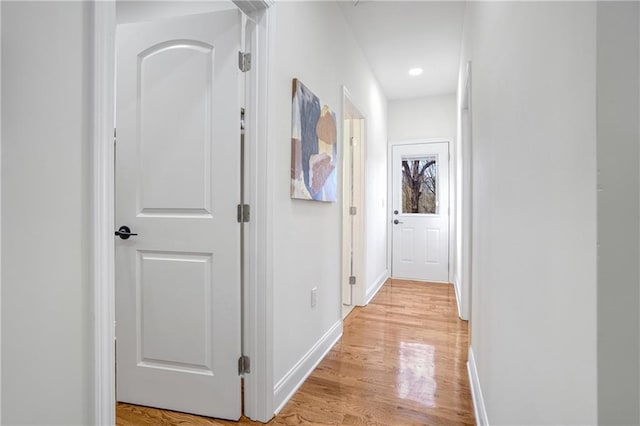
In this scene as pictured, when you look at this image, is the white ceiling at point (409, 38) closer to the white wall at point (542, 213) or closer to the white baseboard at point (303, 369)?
the white wall at point (542, 213)

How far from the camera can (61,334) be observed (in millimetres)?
746

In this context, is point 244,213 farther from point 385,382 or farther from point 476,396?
point 476,396

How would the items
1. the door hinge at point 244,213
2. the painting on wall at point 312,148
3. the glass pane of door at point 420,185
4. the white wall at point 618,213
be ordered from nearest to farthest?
the white wall at point 618,213 → the door hinge at point 244,213 → the painting on wall at point 312,148 → the glass pane of door at point 420,185

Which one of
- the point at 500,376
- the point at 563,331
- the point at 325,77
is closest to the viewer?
the point at 563,331

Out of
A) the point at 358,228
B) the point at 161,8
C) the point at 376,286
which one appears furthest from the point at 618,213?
the point at 376,286

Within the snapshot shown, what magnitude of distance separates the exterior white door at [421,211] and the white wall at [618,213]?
14.9ft

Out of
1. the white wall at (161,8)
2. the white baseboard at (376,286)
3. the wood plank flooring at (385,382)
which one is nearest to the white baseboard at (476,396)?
the wood plank flooring at (385,382)

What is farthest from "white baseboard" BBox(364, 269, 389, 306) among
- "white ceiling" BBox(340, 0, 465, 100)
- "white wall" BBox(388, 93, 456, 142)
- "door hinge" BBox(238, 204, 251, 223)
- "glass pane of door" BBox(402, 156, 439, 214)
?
"white ceiling" BBox(340, 0, 465, 100)

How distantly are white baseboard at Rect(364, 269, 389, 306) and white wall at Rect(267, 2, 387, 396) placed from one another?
111 cm

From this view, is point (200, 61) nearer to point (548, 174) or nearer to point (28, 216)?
point (28, 216)

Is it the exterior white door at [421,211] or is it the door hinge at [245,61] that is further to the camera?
the exterior white door at [421,211]

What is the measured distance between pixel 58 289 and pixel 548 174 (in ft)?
3.60

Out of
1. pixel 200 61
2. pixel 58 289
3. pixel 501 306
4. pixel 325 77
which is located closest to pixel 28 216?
pixel 58 289

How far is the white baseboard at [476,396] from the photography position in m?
1.58
